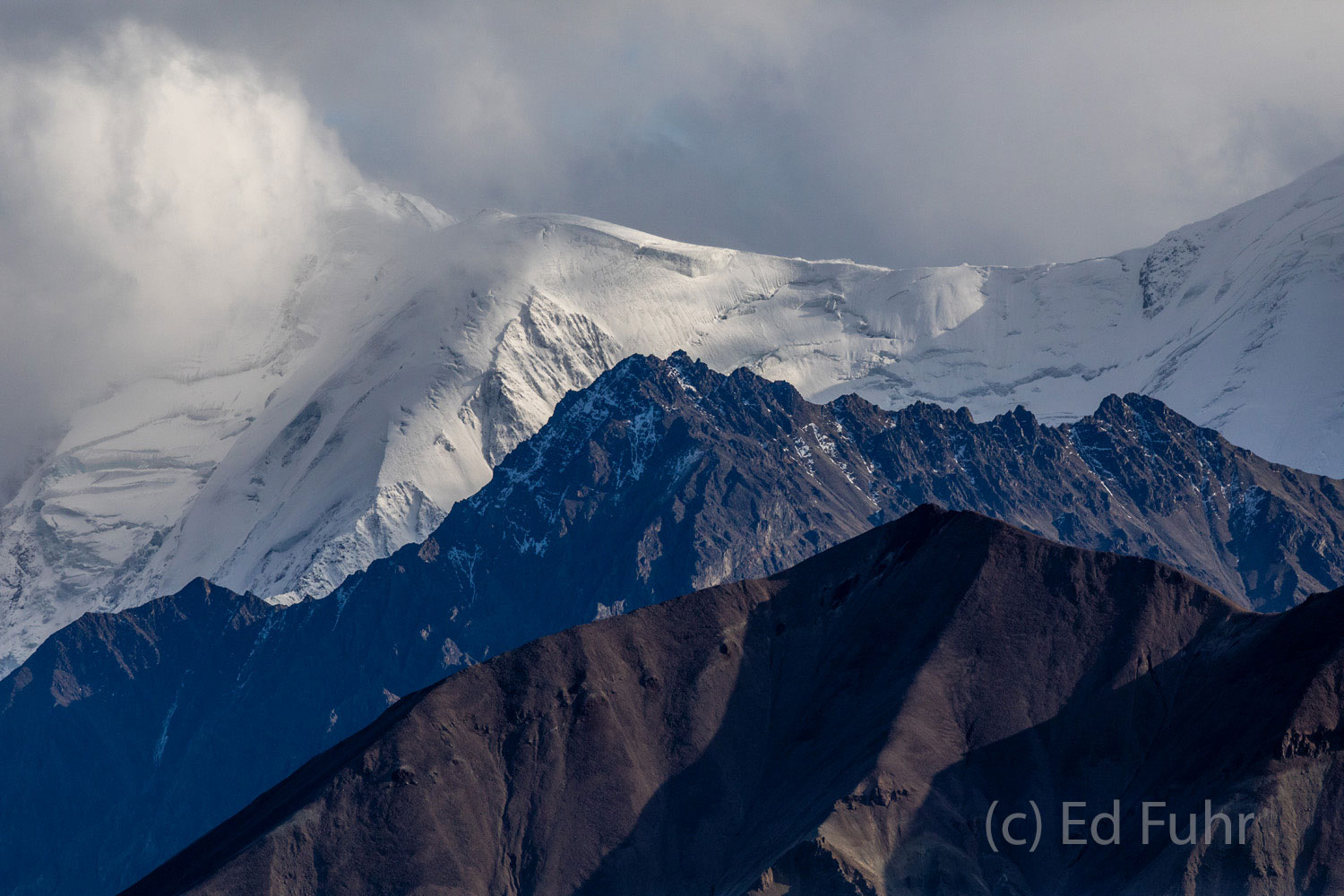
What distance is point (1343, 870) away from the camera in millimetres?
199125

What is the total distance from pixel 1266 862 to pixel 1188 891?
321 inches

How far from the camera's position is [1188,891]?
196m

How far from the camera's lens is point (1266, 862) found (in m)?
199

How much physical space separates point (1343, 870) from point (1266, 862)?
6.95m

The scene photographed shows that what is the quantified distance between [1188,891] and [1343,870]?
14733mm
